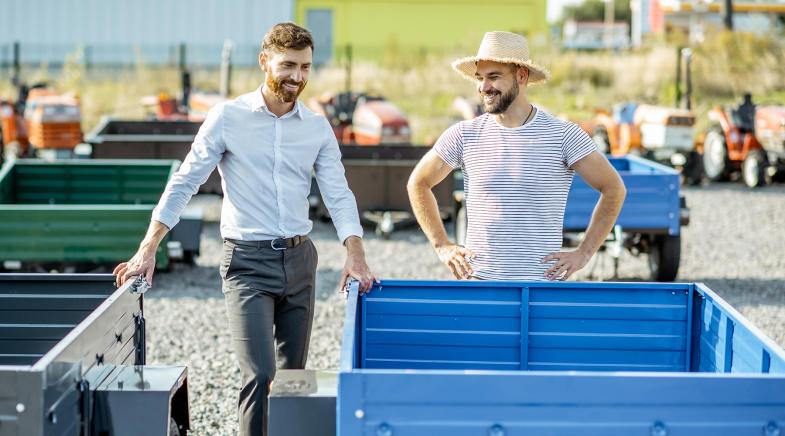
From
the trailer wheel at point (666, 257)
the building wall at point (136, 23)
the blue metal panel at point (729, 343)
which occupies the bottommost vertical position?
the trailer wheel at point (666, 257)

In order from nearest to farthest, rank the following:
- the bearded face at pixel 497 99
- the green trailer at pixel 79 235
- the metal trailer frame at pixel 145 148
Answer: the bearded face at pixel 497 99, the green trailer at pixel 79 235, the metal trailer frame at pixel 145 148

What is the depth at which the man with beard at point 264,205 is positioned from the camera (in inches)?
165

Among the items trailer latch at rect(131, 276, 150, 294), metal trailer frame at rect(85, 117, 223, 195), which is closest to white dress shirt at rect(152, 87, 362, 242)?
trailer latch at rect(131, 276, 150, 294)

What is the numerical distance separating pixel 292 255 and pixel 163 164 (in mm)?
7534

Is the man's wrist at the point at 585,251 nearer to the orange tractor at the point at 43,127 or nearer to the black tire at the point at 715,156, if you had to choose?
the black tire at the point at 715,156

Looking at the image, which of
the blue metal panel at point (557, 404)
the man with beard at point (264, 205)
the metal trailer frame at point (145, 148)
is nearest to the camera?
the blue metal panel at point (557, 404)

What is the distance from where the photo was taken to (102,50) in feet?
146

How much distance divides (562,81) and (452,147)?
2843cm

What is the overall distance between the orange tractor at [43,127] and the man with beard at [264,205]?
1411cm

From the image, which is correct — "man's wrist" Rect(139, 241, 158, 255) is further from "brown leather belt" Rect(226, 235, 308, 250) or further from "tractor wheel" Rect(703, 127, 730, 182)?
"tractor wheel" Rect(703, 127, 730, 182)

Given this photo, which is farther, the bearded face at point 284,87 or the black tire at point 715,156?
the black tire at point 715,156

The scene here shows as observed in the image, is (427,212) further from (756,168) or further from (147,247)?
(756,168)

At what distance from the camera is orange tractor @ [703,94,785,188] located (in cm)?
1708

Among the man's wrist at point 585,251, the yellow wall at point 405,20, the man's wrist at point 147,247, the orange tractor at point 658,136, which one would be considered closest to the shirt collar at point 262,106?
the man's wrist at point 147,247
